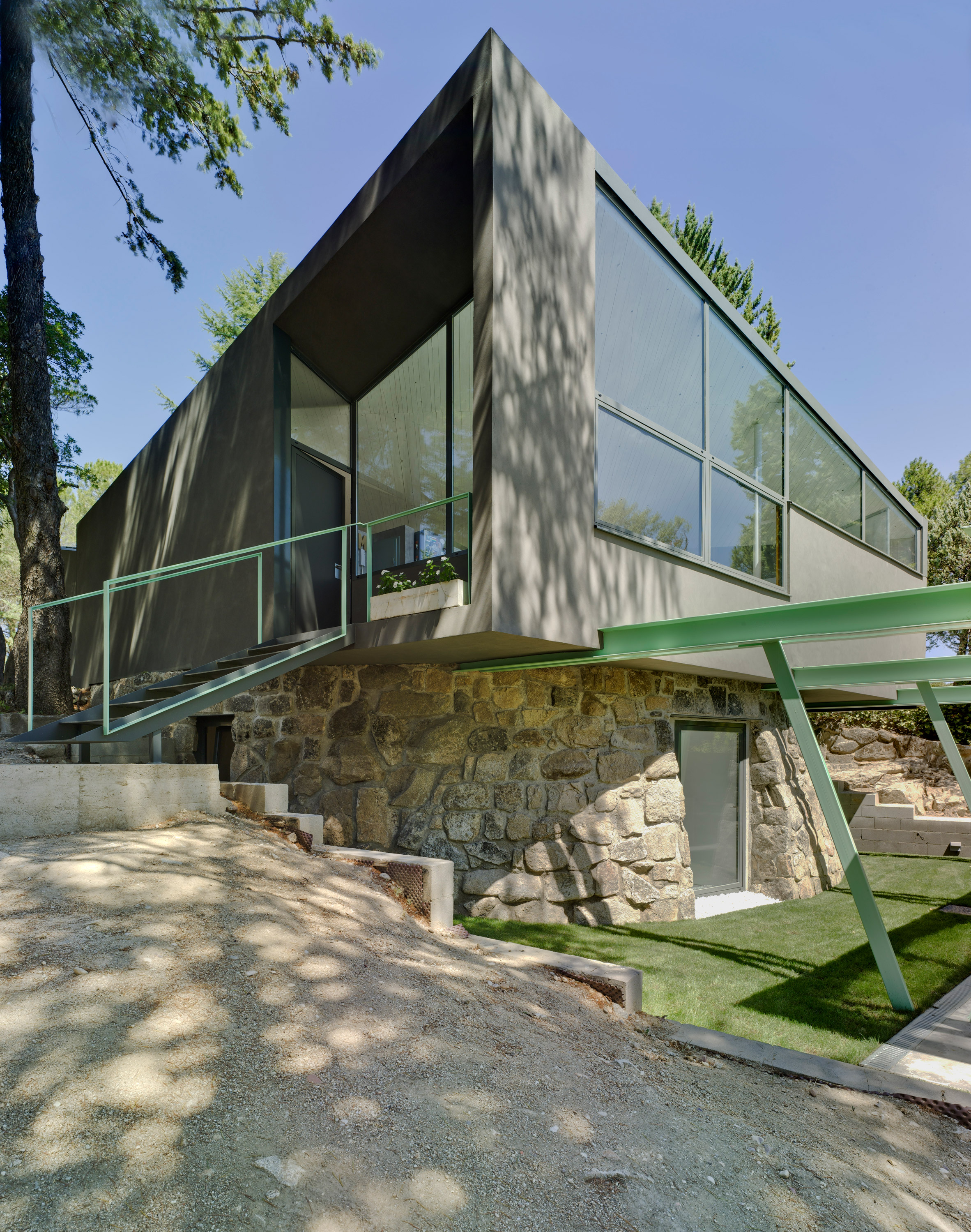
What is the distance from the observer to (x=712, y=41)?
7.73 meters

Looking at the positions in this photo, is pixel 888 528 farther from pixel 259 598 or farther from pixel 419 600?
pixel 259 598

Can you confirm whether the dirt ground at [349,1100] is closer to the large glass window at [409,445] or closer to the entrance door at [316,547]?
the large glass window at [409,445]

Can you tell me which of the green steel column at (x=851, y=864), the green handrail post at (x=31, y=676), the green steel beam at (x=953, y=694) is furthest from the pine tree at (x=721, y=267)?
the green handrail post at (x=31, y=676)

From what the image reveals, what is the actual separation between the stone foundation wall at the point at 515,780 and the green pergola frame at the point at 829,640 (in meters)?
0.92

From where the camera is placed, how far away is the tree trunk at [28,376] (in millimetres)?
8703

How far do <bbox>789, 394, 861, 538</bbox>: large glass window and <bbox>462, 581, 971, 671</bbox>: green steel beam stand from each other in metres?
4.50

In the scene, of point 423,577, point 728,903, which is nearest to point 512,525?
point 423,577

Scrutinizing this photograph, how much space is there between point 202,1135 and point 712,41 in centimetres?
1034

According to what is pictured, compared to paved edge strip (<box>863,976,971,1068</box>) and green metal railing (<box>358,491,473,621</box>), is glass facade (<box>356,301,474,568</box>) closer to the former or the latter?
green metal railing (<box>358,491,473,621</box>)

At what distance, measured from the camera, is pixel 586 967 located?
3973 mm

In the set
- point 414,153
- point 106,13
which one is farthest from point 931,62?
point 106,13

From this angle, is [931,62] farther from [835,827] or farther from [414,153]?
[835,827]

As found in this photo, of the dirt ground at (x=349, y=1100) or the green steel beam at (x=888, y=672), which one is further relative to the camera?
the green steel beam at (x=888, y=672)

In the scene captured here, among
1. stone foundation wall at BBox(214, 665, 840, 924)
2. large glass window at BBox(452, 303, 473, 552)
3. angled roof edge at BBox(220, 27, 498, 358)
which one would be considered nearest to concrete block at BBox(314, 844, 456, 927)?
stone foundation wall at BBox(214, 665, 840, 924)
